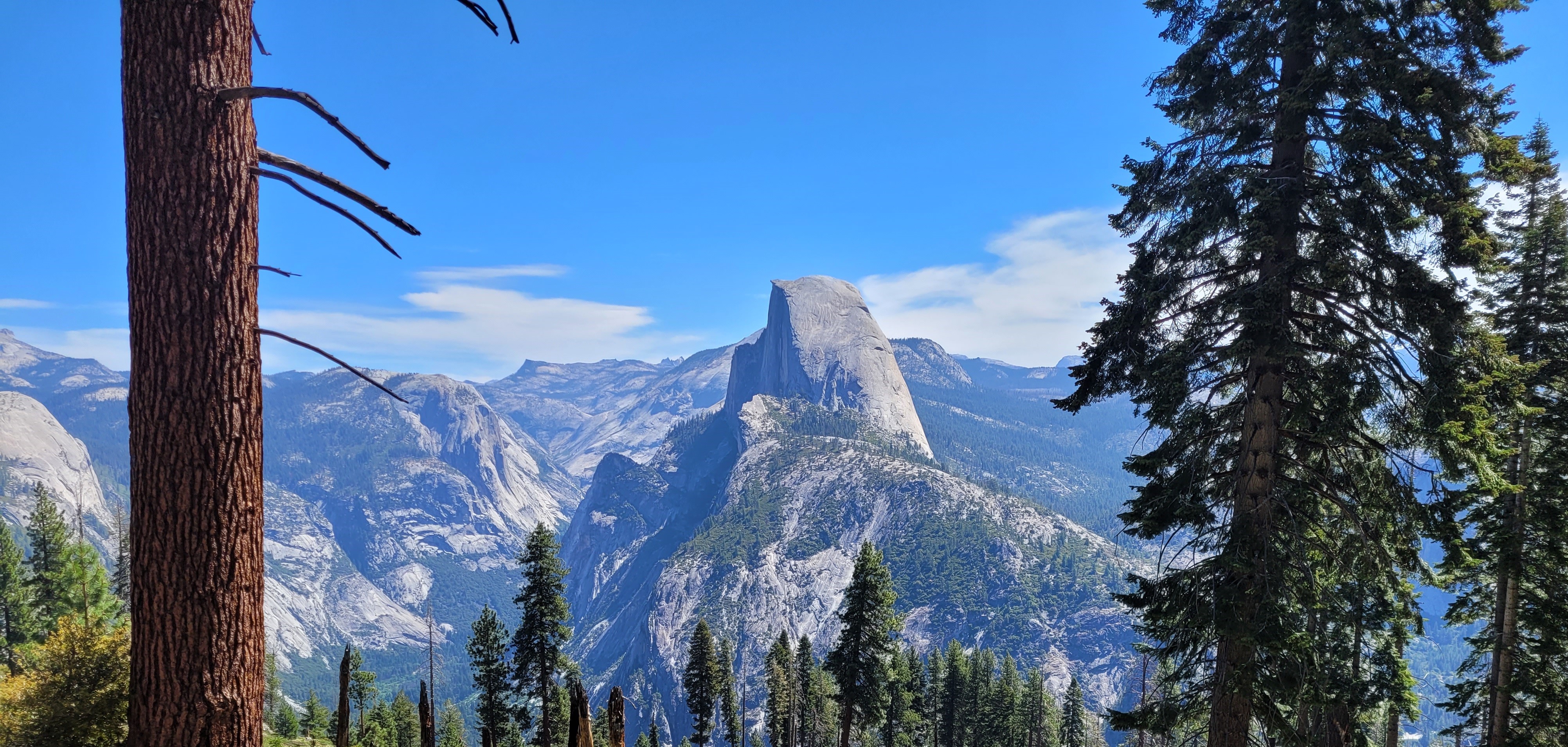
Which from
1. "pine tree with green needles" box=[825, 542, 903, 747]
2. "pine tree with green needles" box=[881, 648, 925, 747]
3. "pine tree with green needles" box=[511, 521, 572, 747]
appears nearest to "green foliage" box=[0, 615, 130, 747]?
"pine tree with green needles" box=[511, 521, 572, 747]

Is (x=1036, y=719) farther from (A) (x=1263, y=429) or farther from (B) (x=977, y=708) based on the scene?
(A) (x=1263, y=429)

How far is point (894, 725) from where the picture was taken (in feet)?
178

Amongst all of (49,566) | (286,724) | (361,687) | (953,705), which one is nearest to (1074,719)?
(953,705)

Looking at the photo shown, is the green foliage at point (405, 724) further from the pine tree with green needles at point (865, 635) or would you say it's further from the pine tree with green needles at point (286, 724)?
the pine tree with green needles at point (865, 635)

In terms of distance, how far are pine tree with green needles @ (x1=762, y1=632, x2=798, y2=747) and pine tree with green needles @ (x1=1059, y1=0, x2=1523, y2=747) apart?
41176 millimetres

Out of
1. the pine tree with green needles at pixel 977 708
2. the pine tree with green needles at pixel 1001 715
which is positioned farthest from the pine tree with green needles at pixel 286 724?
the pine tree with green needles at pixel 1001 715

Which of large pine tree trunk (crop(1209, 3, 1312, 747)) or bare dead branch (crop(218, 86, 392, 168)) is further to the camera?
large pine tree trunk (crop(1209, 3, 1312, 747))

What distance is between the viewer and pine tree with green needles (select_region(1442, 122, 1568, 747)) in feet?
46.4

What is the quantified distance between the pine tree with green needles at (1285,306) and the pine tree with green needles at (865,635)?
18.7 m

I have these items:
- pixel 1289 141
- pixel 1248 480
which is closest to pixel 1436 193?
pixel 1289 141

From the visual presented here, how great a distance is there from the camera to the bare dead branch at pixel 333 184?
3.24m

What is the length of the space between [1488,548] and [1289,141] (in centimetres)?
1253

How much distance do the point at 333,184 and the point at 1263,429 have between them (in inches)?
393

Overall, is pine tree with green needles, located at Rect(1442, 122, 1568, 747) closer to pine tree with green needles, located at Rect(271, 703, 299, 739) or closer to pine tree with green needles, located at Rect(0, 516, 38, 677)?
pine tree with green needles, located at Rect(0, 516, 38, 677)
